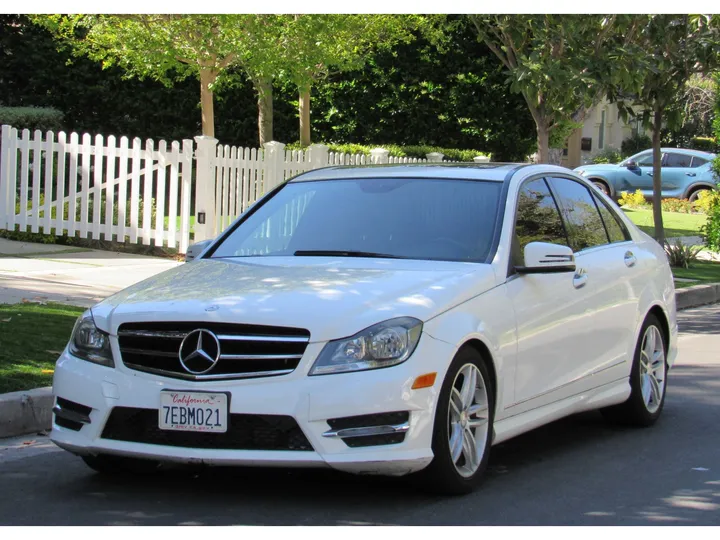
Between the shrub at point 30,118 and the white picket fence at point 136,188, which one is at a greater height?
the shrub at point 30,118

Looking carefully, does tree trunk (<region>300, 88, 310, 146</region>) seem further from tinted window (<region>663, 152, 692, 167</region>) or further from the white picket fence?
tinted window (<region>663, 152, 692, 167</region>)

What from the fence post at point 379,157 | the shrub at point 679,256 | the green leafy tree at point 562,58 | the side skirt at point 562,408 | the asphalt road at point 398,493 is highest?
the green leafy tree at point 562,58

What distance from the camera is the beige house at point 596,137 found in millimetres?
48062

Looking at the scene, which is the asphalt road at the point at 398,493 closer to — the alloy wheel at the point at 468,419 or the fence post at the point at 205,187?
the alloy wheel at the point at 468,419

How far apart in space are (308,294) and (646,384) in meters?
3.09

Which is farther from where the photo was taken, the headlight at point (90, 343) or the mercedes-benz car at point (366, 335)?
the headlight at point (90, 343)

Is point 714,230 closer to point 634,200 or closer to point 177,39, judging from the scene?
point 177,39

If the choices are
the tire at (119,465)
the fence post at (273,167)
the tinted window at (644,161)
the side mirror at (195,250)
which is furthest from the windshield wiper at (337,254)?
the tinted window at (644,161)

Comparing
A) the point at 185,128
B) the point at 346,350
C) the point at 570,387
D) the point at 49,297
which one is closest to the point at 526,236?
the point at 570,387

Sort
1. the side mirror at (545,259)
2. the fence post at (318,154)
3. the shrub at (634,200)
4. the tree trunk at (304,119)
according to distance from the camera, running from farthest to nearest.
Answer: the shrub at (634,200) < the tree trunk at (304,119) < the fence post at (318,154) < the side mirror at (545,259)

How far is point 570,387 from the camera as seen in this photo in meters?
6.90

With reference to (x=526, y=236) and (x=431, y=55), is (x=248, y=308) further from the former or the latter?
(x=431, y=55)

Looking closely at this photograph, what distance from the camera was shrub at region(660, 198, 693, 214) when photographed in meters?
32.8

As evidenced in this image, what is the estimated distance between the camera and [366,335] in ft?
17.8
